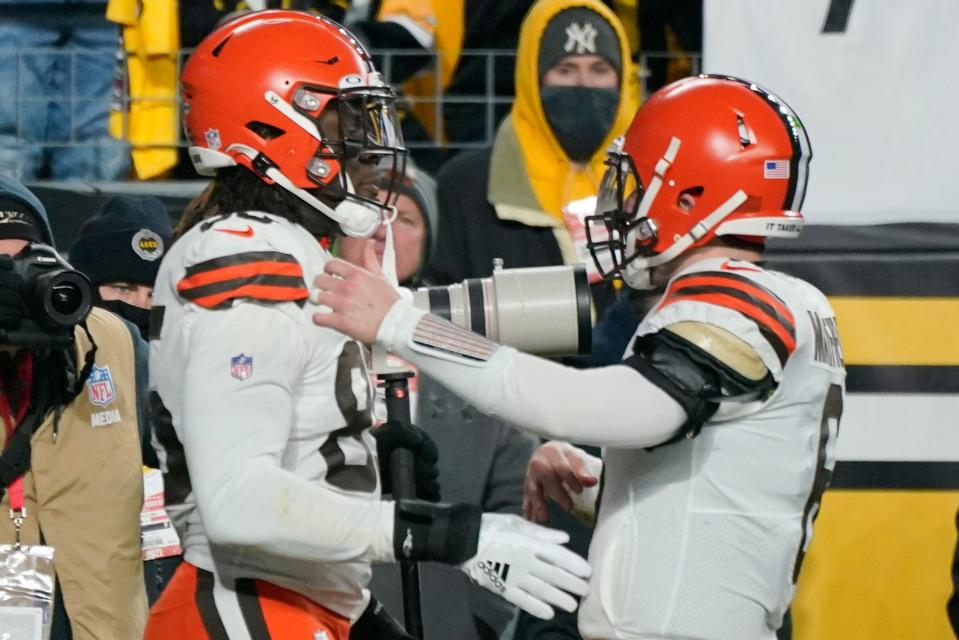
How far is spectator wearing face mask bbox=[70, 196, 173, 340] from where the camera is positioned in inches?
171

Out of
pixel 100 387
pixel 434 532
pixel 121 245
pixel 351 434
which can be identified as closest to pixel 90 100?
pixel 121 245

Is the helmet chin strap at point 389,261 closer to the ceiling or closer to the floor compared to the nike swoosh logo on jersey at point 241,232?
closer to the floor

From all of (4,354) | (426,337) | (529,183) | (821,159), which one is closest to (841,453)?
(821,159)

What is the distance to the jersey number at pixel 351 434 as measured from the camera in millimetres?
2590

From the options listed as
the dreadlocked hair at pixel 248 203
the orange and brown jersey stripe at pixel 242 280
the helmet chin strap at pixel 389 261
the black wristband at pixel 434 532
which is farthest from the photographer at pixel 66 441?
the black wristband at pixel 434 532

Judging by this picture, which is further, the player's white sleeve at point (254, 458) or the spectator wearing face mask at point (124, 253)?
the spectator wearing face mask at point (124, 253)

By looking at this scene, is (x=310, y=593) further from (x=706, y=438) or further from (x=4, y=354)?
(x=4, y=354)

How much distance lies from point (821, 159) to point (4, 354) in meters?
2.00

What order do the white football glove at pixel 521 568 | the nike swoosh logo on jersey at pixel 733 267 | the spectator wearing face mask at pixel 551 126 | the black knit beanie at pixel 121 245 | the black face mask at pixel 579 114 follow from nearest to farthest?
the white football glove at pixel 521 568 → the nike swoosh logo on jersey at pixel 733 267 → the black knit beanie at pixel 121 245 → the spectator wearing face mask at pixel 551 126 → the black face mask at pixel 579 114

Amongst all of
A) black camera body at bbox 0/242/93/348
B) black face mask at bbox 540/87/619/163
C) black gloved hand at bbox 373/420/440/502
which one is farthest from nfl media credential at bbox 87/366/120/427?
black face mask at bbox 540/87/619/163

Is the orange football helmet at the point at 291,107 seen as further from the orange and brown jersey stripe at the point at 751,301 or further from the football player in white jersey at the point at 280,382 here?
the orange and brown jersey stripe at the point at 751,301

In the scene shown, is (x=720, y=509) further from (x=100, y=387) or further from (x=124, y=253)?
(x=124, y=253)

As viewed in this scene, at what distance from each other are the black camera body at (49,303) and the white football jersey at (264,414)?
0.52 metres

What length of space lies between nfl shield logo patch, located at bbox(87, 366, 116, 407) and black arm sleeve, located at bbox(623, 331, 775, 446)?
130 cm
